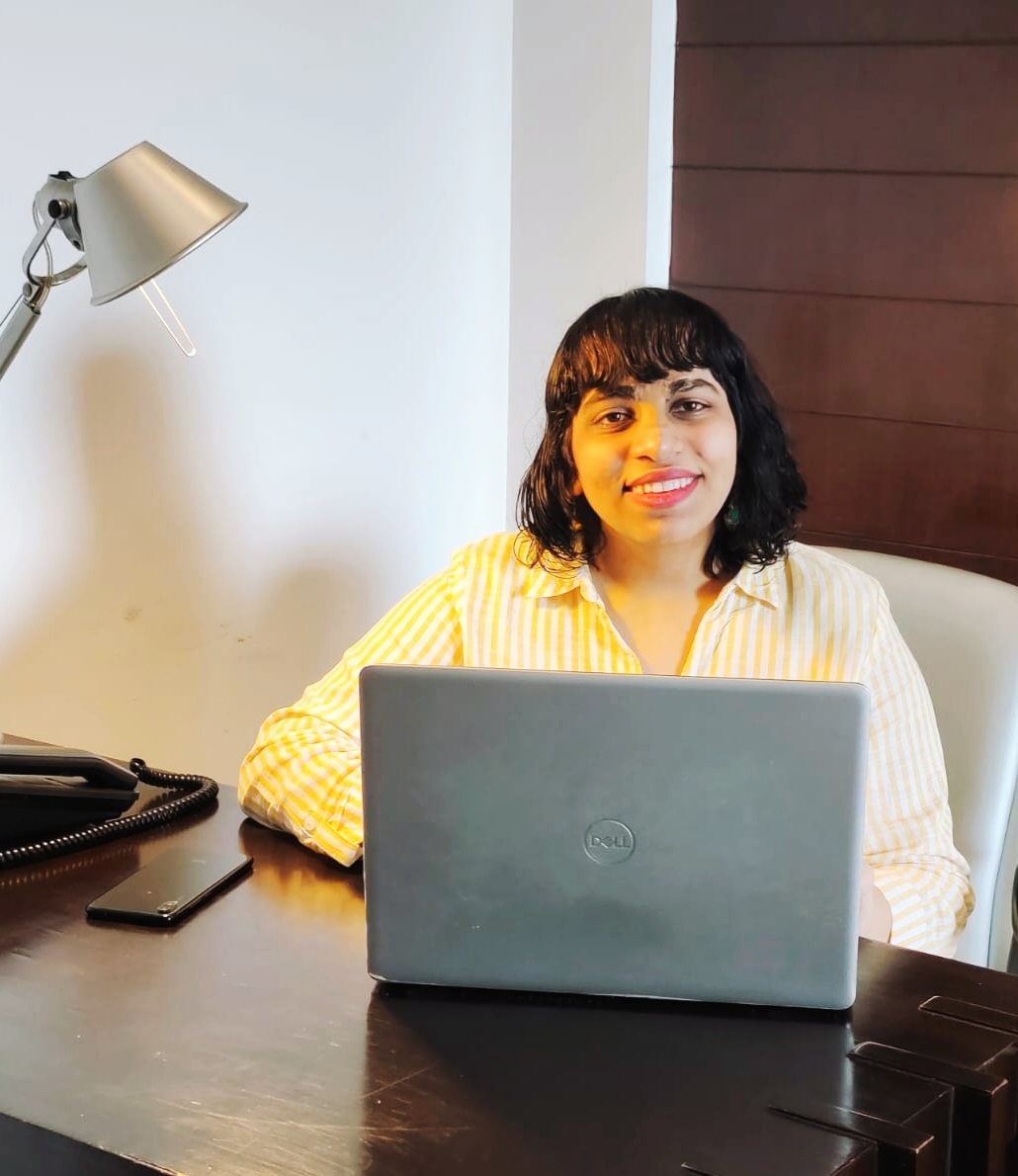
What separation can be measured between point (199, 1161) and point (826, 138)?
75.6 inches

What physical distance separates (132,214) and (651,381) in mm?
570

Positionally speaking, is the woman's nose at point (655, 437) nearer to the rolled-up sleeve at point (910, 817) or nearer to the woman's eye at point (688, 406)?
the woman's eye at point (688, 406)

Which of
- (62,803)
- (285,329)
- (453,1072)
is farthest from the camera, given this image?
(285,329)

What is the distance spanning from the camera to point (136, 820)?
140 centimetres

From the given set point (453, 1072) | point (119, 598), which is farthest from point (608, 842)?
point (119, 598)

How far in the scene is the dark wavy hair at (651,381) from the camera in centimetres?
156

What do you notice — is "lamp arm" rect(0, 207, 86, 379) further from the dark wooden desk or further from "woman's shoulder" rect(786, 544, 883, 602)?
"woman's shoulder" rect(786, 544, 883, 602)

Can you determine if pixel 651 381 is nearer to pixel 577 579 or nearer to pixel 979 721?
pixel 577 579

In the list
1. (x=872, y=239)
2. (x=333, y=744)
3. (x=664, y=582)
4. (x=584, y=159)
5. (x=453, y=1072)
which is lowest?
(x=453, y=1072)

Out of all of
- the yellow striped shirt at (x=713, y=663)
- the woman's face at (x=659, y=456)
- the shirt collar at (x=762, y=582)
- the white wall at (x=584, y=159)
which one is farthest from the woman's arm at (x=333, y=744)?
Result: the white wall at (x=584, y=159)

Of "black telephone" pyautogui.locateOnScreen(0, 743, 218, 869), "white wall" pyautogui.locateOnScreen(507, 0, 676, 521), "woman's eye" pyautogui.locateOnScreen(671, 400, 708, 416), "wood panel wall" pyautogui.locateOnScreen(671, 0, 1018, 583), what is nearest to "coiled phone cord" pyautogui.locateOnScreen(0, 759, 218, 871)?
"black telephone" pyautogui.locateOnScreen(0, 743, 218, 869)

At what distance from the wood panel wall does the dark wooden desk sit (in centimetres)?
134

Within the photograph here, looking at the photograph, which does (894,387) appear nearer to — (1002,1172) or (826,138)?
(826,138)

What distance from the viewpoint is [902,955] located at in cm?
113
